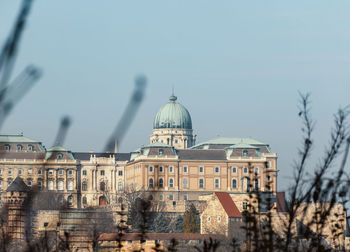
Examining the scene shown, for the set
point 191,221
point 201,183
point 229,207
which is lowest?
point 191,221

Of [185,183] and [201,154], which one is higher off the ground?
[201,154]

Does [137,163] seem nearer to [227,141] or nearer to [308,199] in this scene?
[227,141]

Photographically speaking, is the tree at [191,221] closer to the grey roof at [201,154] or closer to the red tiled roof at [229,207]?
the red tiled roof at [229,207]

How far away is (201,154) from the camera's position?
155 metres

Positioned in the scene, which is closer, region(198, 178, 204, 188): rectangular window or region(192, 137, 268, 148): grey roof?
region(198, 178, 204, 188): rectangular window

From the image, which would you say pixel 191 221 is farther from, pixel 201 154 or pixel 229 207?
pixel 201 154

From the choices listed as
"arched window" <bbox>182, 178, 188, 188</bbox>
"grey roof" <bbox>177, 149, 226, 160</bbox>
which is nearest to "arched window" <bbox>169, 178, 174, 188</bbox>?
"arched window" <bbox>182, 178, 188, 188</bbox>

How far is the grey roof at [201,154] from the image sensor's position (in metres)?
154

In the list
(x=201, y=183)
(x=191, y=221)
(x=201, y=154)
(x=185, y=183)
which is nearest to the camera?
(x=191, y=221)

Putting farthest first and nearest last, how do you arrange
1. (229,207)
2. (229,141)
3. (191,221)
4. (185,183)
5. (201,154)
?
(229,141) → (201,154) → (185,183) → (191,221) → (229,207)

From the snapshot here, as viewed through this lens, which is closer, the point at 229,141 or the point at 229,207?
the point at 229,207

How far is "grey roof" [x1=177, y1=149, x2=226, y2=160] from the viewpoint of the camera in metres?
154

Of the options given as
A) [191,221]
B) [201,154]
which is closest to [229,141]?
[201,154]

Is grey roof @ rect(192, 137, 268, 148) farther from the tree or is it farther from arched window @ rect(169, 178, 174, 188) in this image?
the tree
